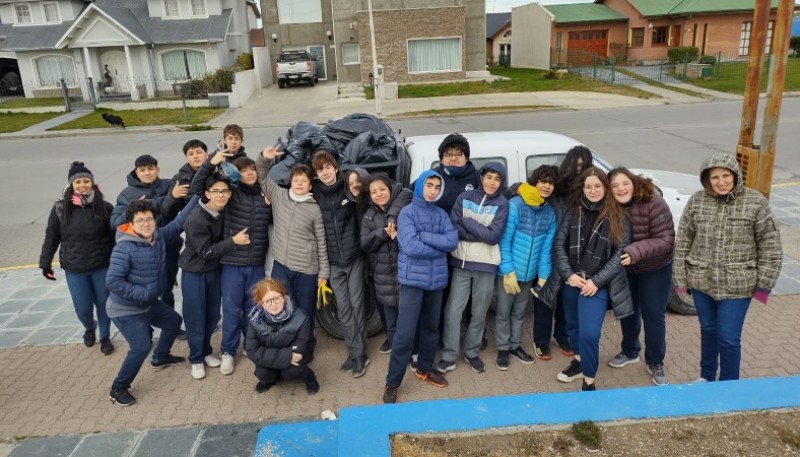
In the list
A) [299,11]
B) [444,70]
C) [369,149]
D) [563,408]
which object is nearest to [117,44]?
[299,11]

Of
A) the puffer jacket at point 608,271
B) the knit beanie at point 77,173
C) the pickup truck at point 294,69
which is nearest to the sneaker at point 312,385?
the puffer jacket at point 608,271

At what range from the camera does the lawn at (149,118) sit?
22812 mm

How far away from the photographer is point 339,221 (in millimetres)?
5027

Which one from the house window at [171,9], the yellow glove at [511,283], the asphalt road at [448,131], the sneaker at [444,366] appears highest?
the house window at [171,9]

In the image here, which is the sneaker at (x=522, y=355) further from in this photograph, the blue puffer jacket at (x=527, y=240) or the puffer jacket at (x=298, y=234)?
the puffer jacket at (x=298, y=234)

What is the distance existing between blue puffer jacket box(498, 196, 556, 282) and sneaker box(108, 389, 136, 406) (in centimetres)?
327

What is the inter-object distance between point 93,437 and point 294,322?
5.63 feet

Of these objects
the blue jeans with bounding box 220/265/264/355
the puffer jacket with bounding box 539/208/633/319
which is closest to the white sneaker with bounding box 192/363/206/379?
the blue jeans with bounding box 220/265/264/355

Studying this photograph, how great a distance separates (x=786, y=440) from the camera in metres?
3.21

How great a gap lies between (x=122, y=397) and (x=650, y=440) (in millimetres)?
4061

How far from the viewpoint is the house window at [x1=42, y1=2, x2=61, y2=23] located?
31703mm

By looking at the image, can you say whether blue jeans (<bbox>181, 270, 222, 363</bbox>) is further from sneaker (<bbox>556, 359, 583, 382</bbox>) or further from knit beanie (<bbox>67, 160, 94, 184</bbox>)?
sneaker (<bbox>556, 359, 583, 382</bbox>)

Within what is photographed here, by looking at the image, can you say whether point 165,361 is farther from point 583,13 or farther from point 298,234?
point 583,13

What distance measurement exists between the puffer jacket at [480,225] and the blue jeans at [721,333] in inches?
61.5
